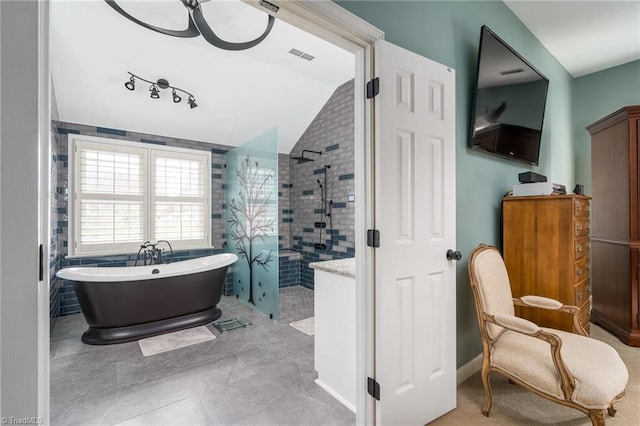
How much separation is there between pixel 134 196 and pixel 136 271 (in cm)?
111

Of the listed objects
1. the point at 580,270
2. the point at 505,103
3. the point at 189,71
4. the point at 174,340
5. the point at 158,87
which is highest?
the point at 189,71

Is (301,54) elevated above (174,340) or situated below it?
above

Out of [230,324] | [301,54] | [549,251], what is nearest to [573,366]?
[549,251]

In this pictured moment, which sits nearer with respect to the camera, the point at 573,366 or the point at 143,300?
the point at 573,366

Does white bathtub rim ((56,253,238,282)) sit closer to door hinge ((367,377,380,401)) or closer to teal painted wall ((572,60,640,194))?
door hinge ((367,377,380,401))

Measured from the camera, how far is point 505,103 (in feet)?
8.20

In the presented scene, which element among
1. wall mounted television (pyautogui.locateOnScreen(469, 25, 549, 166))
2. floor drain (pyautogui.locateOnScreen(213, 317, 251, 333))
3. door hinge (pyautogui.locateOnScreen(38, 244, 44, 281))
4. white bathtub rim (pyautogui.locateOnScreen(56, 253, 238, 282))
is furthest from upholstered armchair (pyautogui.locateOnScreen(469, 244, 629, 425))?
white bathtub rim (pyautogui.locateOnScreen(56, 253, 238, 282))

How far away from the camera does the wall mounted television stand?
7.38 ft

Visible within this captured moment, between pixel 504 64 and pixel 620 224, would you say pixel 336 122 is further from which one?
pixel 620 224

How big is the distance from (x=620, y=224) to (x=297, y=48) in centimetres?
367

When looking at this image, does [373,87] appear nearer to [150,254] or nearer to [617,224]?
[617,224]

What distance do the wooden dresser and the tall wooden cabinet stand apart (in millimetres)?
813

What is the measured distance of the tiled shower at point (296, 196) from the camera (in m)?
3.63

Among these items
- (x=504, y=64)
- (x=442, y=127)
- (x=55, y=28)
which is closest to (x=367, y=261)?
(x=442, y=127)
